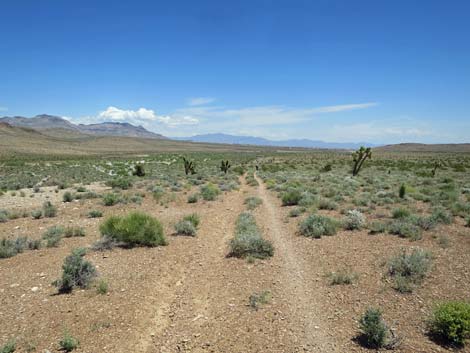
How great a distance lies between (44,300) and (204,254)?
4.62m

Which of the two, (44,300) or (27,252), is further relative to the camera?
(27,252)

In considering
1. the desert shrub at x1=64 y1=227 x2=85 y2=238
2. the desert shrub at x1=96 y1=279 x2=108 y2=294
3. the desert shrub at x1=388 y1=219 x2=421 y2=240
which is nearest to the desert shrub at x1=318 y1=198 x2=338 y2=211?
the desert shrub at x1=388 y1=219 x2=421 y2=240

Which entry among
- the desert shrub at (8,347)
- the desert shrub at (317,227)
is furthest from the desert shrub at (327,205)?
the desert shrub at (8,347)

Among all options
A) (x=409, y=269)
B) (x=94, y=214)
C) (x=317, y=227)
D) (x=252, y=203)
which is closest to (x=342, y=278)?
(x=409, y=269)

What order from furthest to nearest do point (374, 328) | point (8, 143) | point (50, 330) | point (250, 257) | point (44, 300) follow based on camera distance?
1. point (8, 143)
2. point (250, 257)
3. point (44, 300)
4. point (50, 330)
5. point (374, 328)

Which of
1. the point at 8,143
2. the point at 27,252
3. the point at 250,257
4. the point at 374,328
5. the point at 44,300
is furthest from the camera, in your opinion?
the point at 8,143

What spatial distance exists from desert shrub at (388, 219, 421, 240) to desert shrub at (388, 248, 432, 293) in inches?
115

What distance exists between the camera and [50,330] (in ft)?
19.5

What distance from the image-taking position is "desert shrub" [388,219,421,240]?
37.1 ft

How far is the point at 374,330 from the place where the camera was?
18.0 ft

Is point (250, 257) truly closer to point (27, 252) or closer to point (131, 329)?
point (131, 329)

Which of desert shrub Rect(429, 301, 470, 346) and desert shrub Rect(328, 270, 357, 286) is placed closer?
desert shrub Rect(429, 301, 470, 346)

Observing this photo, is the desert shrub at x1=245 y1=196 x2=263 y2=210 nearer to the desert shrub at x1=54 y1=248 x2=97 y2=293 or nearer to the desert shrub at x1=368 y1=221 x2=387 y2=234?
the desert shrub at x1=368 y1=221 x2=387 y2=234

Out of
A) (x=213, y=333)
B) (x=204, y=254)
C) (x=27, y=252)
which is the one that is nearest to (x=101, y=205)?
(x=27, y=252)
